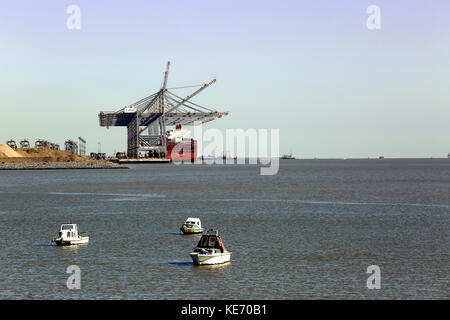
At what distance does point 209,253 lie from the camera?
3338cm

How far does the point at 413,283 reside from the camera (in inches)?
1171

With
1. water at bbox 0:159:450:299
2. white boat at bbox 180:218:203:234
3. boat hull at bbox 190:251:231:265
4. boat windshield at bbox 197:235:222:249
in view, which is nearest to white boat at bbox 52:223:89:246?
water at bbox 0:159:450:299

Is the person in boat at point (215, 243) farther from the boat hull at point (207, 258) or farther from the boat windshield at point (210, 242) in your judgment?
the boat hull at point (207, 258)

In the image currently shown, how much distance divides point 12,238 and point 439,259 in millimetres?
30834

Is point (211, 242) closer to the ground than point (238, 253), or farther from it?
farther from it

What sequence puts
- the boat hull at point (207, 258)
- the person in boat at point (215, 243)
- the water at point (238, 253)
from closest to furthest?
the water at point (238, 253) → the boat hull at point (207, 258) → the person in boat at point (215, 243)

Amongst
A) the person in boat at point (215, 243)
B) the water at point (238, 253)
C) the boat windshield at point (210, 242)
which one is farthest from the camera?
the boat windshield at point (210, 242)

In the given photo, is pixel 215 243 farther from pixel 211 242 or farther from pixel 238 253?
pixel 238 253

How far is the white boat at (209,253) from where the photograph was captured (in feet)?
109

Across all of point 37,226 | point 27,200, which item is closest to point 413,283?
point 37,226

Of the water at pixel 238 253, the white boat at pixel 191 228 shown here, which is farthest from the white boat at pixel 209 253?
the white boat at pixel 191 228

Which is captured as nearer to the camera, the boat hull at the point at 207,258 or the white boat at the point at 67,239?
the boat hull at the point at 207,258

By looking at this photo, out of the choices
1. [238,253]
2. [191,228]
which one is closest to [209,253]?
[238,253]
